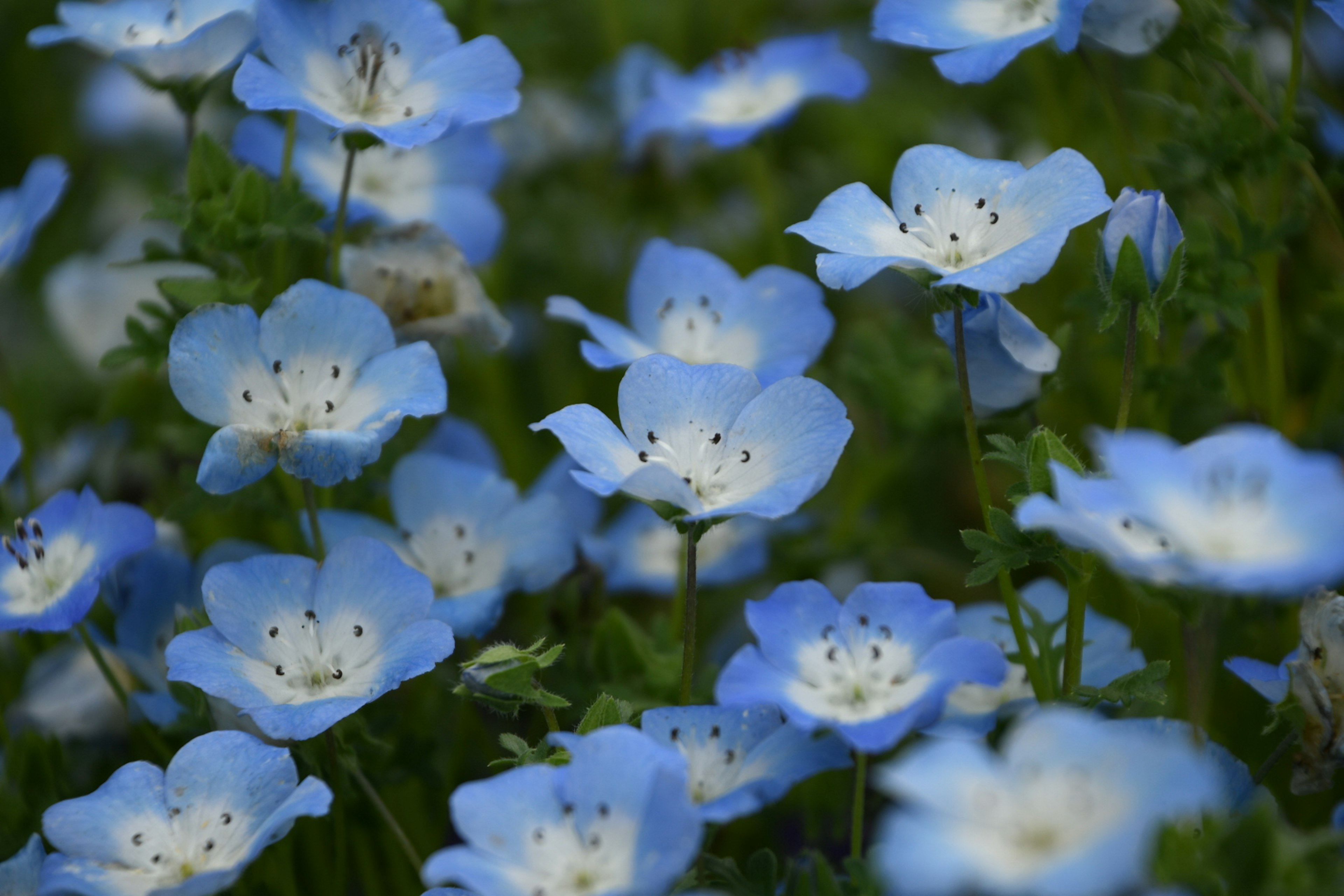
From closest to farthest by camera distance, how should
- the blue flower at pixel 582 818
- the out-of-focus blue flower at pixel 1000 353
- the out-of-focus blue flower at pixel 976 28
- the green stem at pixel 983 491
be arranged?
the blue flower at pixel 582 818 → the green stem at pixel 983 491 → the out-of-focus blue flower at pixel 1000 353 → the out-of-focus blue flower at pixel 976 28

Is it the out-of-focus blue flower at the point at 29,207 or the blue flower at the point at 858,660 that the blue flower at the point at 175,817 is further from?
the out-of-focus blue flower at the point at 29,207

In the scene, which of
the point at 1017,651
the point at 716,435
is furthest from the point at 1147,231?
the point at 1017,651

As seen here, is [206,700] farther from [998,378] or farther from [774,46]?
[774,46]

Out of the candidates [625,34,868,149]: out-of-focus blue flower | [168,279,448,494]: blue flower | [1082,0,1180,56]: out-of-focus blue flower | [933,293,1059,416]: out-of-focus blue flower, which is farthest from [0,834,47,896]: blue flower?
[1082,0,1180,56]: out-of-focus blue flower

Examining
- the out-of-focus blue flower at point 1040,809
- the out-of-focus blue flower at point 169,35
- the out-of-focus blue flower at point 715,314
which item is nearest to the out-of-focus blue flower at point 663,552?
the out-of-focus blue flower at point 715,314

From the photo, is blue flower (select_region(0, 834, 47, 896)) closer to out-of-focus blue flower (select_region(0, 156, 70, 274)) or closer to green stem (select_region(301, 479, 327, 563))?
green stem (select_region(301, 479, 327, 563))

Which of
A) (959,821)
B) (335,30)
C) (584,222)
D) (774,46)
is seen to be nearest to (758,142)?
(774,46)

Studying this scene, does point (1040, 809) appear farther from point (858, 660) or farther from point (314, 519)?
point (314, 519)
